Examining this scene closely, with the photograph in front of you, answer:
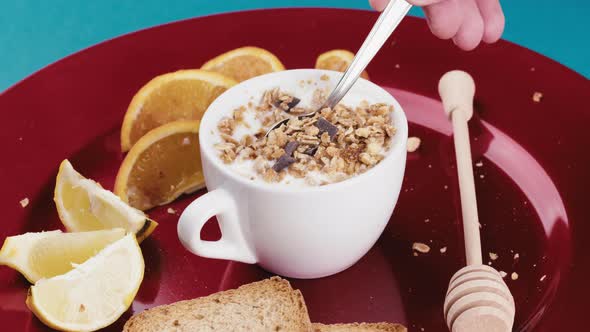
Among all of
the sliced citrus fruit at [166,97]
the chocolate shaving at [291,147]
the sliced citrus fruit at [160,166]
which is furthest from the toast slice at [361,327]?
the sliced citrus fruit at [166,97]

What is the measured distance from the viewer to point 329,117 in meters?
1.53

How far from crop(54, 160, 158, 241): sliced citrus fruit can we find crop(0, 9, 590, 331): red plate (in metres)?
0.08

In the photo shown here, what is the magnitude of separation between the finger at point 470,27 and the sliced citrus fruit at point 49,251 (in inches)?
38.1

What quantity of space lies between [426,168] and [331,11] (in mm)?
702

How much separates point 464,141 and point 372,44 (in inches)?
15.1

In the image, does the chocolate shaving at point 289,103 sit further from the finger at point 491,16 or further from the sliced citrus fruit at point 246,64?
the finger at point 491,16

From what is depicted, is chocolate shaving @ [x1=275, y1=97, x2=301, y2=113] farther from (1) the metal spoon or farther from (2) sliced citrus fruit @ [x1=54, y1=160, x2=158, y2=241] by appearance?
(2) sliced citrus fruit @ [x1=54, y1=160, x2=158, y2=241]

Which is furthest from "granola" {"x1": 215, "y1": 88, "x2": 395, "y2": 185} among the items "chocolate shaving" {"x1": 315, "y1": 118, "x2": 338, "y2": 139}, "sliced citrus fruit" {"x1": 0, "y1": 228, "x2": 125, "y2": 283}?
"sliced citrus fruit" {"x1": 0, "y1": 228, "x2": 125, "y2": 283}

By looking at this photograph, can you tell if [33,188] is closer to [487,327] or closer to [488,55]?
[487,327]

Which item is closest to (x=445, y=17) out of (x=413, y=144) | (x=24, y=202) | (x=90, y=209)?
(x=413, y=144)

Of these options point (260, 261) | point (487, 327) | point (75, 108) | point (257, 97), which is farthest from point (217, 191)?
point (75, 108)

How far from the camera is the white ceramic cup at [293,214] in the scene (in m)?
1.35

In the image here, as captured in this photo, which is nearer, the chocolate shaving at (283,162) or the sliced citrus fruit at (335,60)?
the chocolate shaving at (283,162)

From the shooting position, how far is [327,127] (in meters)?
1.48
